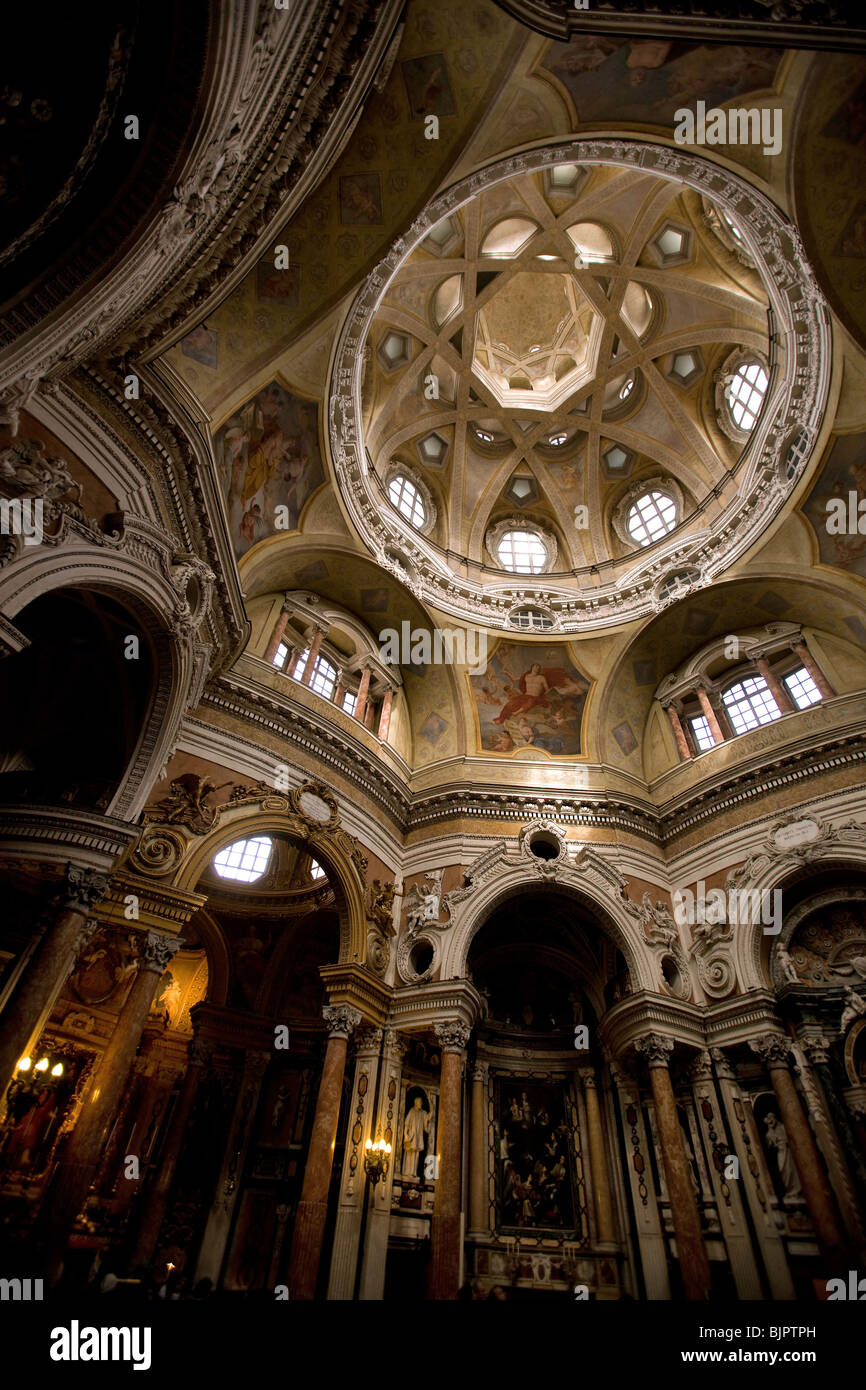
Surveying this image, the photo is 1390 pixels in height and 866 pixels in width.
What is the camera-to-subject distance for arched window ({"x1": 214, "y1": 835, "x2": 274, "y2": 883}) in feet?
63.3

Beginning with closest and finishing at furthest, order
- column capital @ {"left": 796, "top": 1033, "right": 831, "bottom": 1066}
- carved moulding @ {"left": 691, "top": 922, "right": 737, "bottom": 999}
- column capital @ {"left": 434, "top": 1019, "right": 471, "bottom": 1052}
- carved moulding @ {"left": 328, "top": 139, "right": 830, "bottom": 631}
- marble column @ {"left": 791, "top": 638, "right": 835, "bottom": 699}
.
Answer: column capital @ {"left": 796, "top": 1033, "right": 831, "bottom": 1066} < column capital @ {"left": 434, "top": 1019, "right": 471, "bottom": 1052} < carved moulding @ {"left": 328, "top": 139, "right": 830, "bottom": 631} < carved moulding @ {"left": 691, "top": 922, "right": 737, "bottom": 999} < marble column @ {"left": 791, "top": 638, "right": 835, "bottom": 699}

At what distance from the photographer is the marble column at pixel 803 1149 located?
37.1 ft

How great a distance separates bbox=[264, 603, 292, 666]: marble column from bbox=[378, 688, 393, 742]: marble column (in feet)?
12.3

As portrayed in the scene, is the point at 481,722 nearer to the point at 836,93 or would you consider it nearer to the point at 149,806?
the point at 149,806

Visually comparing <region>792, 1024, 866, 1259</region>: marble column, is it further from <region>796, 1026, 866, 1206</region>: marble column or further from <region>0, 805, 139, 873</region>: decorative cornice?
<region>0, 805, 139, 873</region>: decorative cornice

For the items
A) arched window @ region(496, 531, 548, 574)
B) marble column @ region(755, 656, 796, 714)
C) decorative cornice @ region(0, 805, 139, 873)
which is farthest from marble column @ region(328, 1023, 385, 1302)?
arched window @ region(496, 531, 548, 574)

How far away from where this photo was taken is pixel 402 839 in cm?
1769

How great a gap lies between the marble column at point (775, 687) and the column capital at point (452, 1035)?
11.2m

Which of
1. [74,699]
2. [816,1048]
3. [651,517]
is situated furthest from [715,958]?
[74,699]

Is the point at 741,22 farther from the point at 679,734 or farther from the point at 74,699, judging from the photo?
the point at 679,734

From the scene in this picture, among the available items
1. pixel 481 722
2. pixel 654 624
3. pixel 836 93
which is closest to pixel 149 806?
pixel 481 722

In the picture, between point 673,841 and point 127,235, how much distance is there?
1694cm

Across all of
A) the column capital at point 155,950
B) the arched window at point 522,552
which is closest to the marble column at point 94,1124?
the column capital at point 155,950

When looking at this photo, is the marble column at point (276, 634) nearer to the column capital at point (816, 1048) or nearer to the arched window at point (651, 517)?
the arched window at point (651, 517)
